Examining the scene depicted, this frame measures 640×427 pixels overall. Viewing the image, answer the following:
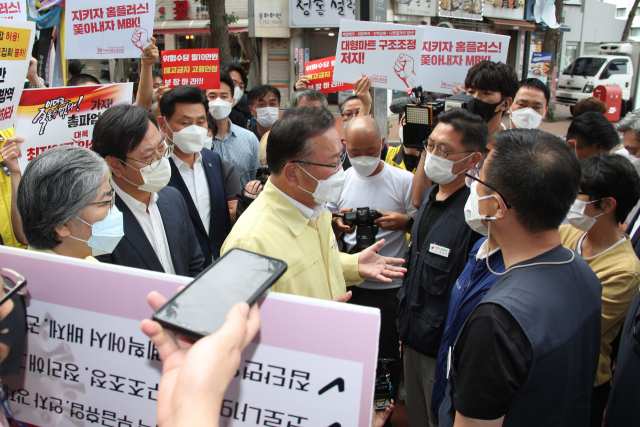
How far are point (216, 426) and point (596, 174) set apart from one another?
2.44 meters

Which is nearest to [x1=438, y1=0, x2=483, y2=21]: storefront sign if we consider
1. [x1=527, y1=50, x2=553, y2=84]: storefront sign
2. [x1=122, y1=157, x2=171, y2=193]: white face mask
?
[x1=527, y1=50, x2=553, y2=84]: storefront sign

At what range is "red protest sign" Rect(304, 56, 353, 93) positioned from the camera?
5.21 m

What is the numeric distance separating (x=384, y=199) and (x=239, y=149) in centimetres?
181

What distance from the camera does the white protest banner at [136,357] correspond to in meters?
1.13

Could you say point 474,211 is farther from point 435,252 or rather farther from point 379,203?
point 379,203

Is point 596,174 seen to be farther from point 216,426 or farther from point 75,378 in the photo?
point 75,378

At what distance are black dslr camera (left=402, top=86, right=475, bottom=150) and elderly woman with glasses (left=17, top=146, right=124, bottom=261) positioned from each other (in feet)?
7.13

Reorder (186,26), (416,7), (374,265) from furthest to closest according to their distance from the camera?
(186,26)
(416,7)
(374,265)

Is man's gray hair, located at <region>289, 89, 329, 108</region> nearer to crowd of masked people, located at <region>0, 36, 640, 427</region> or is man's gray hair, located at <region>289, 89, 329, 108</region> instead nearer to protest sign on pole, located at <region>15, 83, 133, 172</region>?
crowd of masked people, located at <region>0, 36, 640, 427</region>

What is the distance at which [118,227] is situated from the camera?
2010 millimetres

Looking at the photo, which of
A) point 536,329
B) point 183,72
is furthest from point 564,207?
point 183,72

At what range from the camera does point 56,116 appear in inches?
122

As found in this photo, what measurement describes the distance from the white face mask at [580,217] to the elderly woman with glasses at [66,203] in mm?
2376

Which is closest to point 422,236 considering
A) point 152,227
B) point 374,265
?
point 374,265
